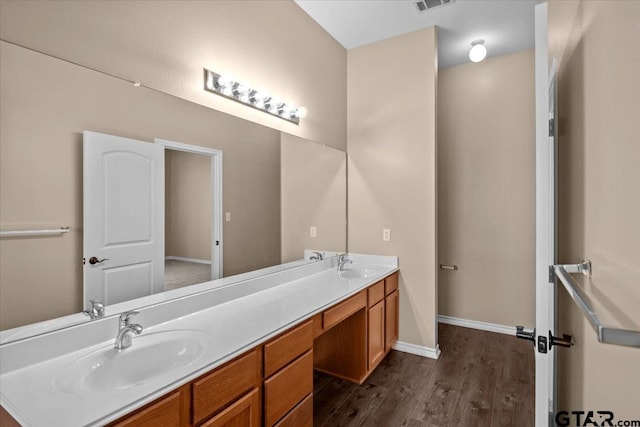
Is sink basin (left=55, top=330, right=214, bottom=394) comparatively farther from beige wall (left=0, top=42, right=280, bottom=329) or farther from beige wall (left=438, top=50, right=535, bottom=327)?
beige wall (left=438, top=50, right=535, bottom=327)

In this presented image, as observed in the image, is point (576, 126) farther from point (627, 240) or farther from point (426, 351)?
point (426, 351)

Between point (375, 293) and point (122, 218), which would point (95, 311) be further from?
point (375, 293)

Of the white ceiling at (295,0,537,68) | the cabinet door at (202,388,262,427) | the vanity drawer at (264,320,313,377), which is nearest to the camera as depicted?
the cabinet door at (202,388,262,427)

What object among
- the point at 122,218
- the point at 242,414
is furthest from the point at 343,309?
the point at 122,218

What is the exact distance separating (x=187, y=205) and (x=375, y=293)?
1.62 meters

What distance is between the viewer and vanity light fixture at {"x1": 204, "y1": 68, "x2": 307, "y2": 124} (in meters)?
1.90

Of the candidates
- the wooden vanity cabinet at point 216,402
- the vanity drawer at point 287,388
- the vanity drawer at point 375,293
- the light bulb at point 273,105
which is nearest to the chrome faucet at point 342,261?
the vanity drawer at point 375,293

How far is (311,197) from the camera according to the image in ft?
9.13

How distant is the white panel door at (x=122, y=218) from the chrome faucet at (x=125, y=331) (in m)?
0.12

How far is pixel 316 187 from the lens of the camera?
287 centimetres

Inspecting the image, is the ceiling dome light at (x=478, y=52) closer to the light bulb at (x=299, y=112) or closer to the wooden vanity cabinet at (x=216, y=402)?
the light bulb at (x=299, y=112)

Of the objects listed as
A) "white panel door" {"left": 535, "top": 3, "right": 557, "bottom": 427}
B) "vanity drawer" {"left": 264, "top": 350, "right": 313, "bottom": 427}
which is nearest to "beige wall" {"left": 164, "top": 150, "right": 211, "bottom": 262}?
"vanity drawer" {"left": 264, "top": 350, "right": 313, "bottom": 427}

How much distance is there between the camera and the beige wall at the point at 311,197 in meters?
2.47

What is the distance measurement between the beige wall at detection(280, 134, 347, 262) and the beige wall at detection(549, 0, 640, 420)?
1727mm
